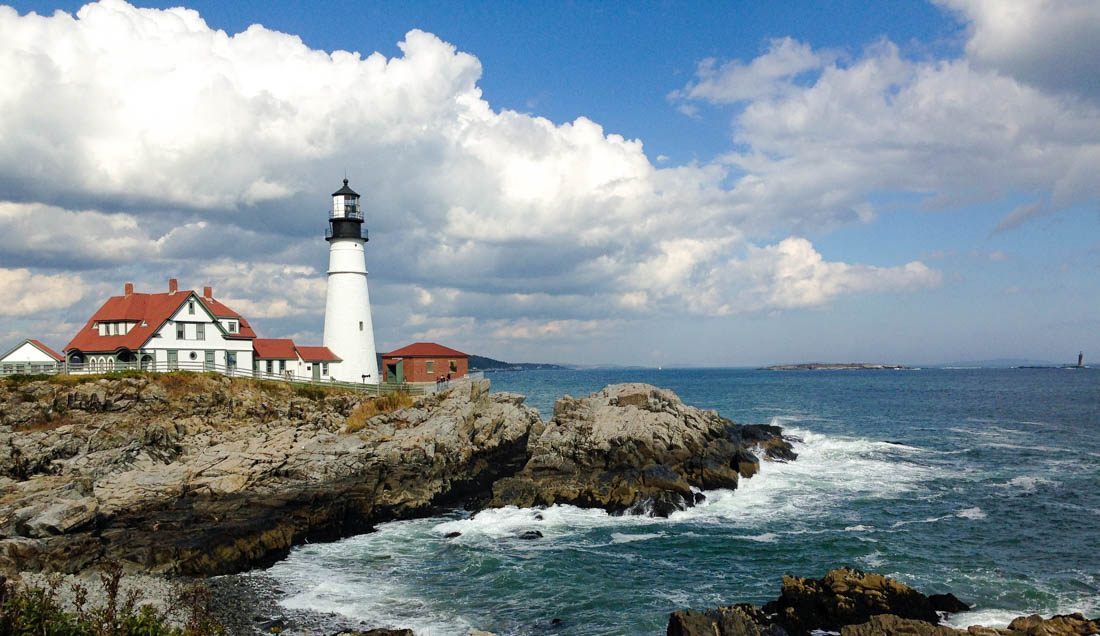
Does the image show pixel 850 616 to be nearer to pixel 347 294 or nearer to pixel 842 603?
pixel 842 603

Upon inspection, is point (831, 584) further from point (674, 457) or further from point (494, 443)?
point (494, 443)

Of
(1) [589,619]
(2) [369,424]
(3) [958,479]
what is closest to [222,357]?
(2) [369,424]

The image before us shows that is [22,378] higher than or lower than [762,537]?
higher

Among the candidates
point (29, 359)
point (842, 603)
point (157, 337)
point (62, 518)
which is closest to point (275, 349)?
→ point (157, 337)

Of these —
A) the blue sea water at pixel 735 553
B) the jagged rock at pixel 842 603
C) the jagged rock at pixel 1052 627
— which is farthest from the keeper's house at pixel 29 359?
the jagged rock at pixel 1052 627

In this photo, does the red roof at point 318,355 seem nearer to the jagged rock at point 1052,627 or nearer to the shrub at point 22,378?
the shrub at point 22,378

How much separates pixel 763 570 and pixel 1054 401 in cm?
8259

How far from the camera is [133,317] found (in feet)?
133

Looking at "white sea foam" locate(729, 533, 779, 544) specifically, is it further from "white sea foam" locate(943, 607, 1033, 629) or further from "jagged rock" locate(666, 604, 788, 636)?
"jagged rock" locate(666, 604, 788, 636)

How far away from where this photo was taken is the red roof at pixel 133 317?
39.4 metres

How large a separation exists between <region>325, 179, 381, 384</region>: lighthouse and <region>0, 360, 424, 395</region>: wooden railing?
2281 mm

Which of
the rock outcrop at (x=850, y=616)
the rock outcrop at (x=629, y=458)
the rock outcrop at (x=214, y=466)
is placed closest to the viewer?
the rock outcrop at (x=850, y=616)

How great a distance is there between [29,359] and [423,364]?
24992 millimetres

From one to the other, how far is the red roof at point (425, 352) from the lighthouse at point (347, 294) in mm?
5130
